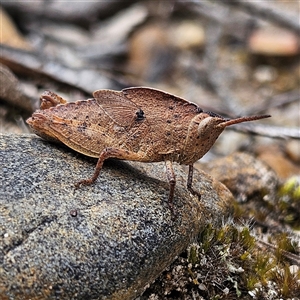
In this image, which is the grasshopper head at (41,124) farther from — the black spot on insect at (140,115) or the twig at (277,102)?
the twig at (277,102)

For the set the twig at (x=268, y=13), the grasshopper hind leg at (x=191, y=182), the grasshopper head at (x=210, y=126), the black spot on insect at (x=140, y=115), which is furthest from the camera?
the twig at (x=268, y=13)

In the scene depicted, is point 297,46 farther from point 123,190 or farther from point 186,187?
point 123,190

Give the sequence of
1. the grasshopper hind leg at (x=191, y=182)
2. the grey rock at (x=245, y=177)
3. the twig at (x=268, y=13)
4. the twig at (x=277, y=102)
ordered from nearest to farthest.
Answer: the grasshopper hind leg at (x=191, y=182) → the grey rock at (x=245, y=177) → the twig at (x=277, y=102) → the twig at (x=268, y=13)

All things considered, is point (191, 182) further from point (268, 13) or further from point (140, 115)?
point (268, 13)

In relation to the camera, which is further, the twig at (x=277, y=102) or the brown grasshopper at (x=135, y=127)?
the twig at (x=277, y=102)

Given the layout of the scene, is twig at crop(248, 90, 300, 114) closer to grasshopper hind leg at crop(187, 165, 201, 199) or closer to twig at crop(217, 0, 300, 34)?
twig at crop(217, 0, 300, 34)

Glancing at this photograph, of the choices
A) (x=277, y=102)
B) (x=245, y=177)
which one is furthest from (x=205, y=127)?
(x=277, y=102)

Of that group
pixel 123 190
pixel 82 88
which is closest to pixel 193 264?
pixel 123 190

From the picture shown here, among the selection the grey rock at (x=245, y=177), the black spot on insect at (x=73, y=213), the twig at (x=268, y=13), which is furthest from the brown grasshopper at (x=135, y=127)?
the twig at (x=268, y=13)
